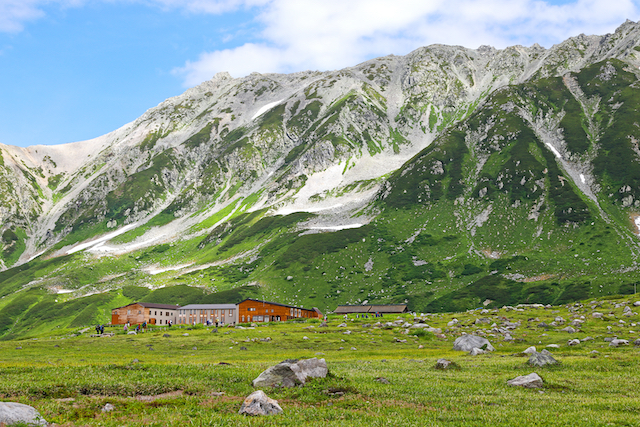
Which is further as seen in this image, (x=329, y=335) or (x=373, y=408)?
(x=329, y=335)

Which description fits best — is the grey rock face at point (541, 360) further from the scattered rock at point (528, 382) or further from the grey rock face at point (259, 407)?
the grey rock face at point (259, 407)

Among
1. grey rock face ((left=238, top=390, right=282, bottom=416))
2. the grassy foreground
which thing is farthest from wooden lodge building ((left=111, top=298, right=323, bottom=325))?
grey rock face ((left=238, top=390, right=282, bottom=416))

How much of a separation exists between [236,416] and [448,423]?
9.34m

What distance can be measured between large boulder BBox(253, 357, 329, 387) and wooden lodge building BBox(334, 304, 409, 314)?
132 metres

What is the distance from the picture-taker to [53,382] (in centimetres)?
2600

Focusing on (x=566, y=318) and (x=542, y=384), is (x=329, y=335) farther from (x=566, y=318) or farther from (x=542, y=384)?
(x=542, y=384)

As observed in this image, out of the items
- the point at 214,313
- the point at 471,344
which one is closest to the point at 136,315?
the point at 214,313

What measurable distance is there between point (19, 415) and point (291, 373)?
15.1 metres

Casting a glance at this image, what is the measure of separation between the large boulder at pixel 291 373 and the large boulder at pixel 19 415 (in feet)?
40.8

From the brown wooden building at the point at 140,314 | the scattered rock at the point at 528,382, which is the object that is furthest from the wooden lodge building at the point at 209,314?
the scattered rock at the point at 528,382

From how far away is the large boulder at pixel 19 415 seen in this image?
17109 millimetres

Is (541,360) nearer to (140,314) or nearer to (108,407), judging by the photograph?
(108,407)

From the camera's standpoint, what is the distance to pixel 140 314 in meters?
167

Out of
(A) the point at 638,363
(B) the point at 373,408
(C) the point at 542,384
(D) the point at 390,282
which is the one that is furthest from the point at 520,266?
(B) the point at 373,408
